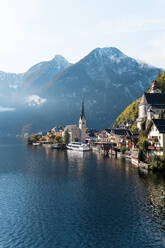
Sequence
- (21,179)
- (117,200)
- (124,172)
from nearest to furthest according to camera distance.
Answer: (117,200), (21,179), (124,172)

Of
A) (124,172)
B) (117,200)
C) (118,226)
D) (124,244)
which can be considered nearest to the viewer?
(124,244)

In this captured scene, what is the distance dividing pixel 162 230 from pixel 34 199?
28391 millimetres

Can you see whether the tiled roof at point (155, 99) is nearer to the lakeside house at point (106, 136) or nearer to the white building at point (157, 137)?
the lakeside house at point (106, 136)

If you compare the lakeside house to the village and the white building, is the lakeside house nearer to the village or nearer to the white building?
the village

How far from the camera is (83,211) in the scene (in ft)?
168

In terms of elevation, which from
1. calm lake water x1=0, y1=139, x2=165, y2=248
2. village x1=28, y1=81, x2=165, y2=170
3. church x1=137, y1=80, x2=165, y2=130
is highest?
church x1=137, y1=80, x2=165, y2=130

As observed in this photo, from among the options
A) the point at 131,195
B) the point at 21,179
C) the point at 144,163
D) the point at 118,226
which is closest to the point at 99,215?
the point at 118,226

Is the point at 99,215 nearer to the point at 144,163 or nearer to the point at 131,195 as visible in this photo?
the point at 131,195

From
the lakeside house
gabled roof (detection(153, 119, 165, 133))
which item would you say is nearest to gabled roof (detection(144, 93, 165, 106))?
the lakeside house

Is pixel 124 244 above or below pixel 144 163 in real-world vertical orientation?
below

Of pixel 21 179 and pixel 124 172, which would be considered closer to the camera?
pixel 21 179

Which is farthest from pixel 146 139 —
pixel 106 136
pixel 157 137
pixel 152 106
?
pixel 106 136

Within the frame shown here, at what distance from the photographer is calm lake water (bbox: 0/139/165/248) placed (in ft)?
129

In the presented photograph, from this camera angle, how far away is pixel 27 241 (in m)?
38.6
